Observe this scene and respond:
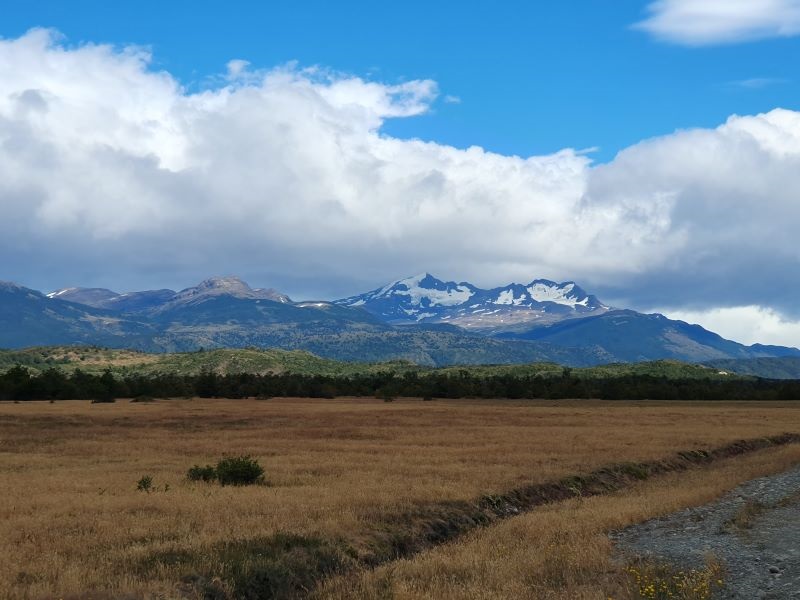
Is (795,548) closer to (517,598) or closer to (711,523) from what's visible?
(711,523)

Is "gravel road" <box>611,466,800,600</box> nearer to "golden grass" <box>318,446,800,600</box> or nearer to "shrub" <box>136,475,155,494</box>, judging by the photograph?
"golden grass" <box>318,446,800,600</box>

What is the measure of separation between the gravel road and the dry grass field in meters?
1.14

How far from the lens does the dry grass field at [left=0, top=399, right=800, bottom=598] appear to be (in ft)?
52.3

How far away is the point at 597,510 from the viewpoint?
25.3m

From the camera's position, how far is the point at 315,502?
24.4m

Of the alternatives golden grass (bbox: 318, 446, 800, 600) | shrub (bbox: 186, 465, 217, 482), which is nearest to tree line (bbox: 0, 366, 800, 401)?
shrub (bbox: 186, 465, 217, 482)

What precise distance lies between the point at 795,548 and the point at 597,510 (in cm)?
709

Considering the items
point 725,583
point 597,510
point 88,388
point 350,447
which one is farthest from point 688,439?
point 88,388

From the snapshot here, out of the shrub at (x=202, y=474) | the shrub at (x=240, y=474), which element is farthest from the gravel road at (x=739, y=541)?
the shrub at (x=202, y=474)

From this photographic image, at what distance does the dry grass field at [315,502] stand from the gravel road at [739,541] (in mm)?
1136

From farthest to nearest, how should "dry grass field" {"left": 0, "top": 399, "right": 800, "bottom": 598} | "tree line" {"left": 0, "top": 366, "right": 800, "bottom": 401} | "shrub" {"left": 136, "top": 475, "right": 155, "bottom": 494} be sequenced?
"tree line" {"left": 0, "top": 366, "right": 800, "bottom": 401} < "shrub" {"left": 136, "top": 475, "right": 155, "bottom": 494} < "dry grass field" {"left": 0, "top": 399, "right": 800, "bottom": 598}

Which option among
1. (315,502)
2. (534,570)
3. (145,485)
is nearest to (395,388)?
(145,485)

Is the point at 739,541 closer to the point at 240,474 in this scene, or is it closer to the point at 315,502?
the point at 315,502

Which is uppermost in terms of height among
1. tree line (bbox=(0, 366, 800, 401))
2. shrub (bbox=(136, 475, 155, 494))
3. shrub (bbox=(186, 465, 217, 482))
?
shrub (bbox=(136, 475, 155, 494))
